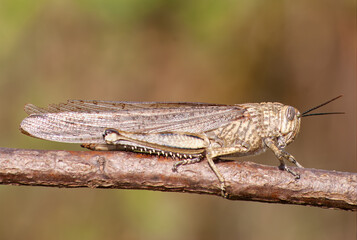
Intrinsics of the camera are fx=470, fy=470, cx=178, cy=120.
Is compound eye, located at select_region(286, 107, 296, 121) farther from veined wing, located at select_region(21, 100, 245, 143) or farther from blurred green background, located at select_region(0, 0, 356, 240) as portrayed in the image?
blurred green background, located at select_region(0, 0, 356, 240)

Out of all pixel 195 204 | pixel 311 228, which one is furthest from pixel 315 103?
pixel 195 204

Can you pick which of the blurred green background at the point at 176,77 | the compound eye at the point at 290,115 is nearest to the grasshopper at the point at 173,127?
the compound eye at the point at 290,115

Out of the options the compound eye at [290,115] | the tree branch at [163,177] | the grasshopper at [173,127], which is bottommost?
the tree branch at [163,177]

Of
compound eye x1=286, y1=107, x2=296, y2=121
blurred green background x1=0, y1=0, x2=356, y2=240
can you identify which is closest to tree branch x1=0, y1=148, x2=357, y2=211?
compound eye x1=286, y1=107, x2=296, y2=121

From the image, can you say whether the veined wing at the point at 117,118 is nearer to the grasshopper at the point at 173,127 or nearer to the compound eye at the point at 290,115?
the grasshopper at the point at 173,127

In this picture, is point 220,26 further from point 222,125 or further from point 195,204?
point 195,204

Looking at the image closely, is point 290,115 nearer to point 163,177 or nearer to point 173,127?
point 173,127
